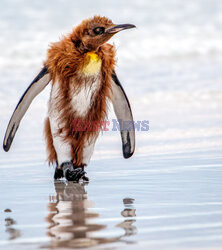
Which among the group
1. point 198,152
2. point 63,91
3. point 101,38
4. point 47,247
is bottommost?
point 47,247


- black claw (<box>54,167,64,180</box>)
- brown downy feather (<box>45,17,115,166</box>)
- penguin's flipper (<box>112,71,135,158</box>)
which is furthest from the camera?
penguin's flipper (<box>112,71,135,158</box>)

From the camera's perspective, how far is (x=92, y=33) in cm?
405

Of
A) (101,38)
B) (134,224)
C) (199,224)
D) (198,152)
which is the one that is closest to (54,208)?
(134,224)

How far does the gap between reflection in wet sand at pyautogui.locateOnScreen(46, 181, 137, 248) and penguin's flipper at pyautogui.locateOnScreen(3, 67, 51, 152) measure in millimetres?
1060

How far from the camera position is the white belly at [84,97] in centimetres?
404

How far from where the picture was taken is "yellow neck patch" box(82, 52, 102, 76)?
4.02 m

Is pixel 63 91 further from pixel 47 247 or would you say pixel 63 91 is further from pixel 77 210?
pixel 47 247

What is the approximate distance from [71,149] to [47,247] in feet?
7.02

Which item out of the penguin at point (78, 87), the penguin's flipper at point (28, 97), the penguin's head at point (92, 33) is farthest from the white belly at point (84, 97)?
the penguin's flipper at point (28, 97)

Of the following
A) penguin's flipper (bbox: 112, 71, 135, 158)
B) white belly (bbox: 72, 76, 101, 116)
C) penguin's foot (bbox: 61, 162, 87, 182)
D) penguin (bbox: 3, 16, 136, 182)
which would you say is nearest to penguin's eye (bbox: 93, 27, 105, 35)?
penguin (bbox: 3, 16, 136, 182)

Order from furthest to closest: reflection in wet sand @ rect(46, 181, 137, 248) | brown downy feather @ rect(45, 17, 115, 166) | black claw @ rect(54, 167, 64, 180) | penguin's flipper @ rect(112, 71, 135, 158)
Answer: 1. penguin's flipper @ rect(112, 71, 135, 158)
2. black claw @ rect(54, 167, 64, 180)
3. brown downy feather @ rect(45, 17, 115, 166)
4. reflection in wet sand @ rect(46, 181, 137, 248)

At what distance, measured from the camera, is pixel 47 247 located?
6.74 feet

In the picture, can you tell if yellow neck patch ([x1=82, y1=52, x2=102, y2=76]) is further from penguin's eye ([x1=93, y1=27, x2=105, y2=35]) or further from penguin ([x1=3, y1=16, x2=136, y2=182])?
penguin's eye ([x1=93, y1=27, x2=105, y2=35])

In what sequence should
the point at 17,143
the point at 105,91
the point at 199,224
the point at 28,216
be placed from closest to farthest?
the point at 199,224, the point at 28,216, the point at 105,91, the point at 17,143
